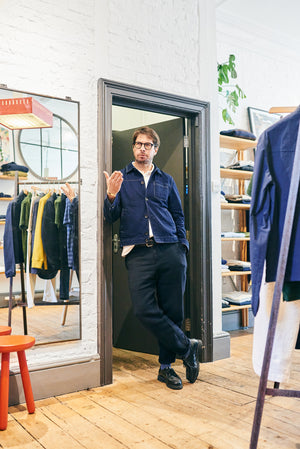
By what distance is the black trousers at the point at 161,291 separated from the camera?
2877 millimetres

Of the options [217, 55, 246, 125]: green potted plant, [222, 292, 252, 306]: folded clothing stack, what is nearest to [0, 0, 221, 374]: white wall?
[217, 55, 246, 125]: green potted plant

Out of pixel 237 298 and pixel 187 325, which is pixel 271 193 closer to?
pixel 187 325

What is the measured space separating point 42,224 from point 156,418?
1.36 meters

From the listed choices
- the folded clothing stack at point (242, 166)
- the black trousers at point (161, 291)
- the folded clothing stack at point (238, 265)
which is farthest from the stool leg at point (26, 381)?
the folded clothing stack at point (242, 166)

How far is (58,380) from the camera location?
2.75 metres

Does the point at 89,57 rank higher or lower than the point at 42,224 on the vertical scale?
higher

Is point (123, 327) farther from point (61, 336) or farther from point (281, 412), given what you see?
point (281, 412)

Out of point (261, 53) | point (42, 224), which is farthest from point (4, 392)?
point (261, 53)

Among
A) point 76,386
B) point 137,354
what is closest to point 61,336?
point 76,386

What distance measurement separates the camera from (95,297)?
2.98m

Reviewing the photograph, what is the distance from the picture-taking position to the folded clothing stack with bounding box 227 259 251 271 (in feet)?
15.0

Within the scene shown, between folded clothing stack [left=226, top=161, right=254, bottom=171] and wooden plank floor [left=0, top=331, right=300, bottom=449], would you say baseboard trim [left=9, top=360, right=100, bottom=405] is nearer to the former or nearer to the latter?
wooden plank floor [left=0, top=331, right=300, bottom=449]

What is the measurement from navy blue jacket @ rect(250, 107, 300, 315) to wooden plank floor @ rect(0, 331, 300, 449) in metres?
0.82

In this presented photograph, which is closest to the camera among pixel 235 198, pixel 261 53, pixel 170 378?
pixel 170 378
